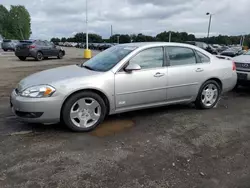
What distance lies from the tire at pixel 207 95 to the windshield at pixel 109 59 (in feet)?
5.95

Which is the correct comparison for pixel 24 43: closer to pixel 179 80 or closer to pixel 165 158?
pixel 179 80

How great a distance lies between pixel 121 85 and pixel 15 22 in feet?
313

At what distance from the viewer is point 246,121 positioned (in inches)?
182

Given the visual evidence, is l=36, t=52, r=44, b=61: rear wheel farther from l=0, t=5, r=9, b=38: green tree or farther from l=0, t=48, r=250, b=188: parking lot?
l=0, t=5, r=9, b=38: green tree

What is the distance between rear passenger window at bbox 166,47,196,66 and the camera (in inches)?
184

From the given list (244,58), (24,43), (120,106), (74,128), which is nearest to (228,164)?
(120,106)

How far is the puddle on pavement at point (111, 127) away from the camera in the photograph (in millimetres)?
3895

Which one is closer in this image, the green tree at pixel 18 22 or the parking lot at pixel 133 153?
the parking lot at pixel 133 153

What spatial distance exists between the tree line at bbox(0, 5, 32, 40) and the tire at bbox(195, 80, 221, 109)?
9065cm

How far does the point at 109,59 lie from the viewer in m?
4.47

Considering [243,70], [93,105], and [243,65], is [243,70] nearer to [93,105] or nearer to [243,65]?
[243,65]

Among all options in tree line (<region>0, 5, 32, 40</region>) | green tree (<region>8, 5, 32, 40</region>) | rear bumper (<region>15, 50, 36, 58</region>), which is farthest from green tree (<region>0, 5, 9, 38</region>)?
rear bumper (<region>15, 50, 36, 58</region>)

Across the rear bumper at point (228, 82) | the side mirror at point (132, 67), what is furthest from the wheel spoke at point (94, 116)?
the rear bumper at point (228, 82)

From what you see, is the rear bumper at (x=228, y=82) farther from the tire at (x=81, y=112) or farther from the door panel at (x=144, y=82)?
the tire at (x=81, y=112)
